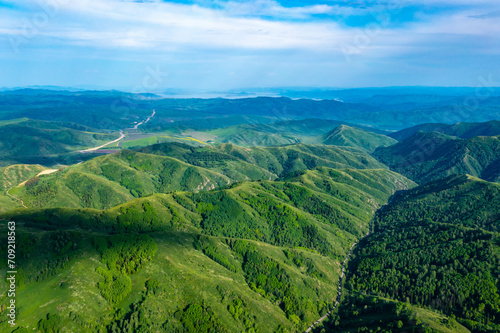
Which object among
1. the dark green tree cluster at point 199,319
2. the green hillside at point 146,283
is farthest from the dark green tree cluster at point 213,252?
the dark green tree cluster at point 199,319

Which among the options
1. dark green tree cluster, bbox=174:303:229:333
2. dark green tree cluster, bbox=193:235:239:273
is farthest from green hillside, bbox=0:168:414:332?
dark green tree cluster, bbox=193:235:239:273

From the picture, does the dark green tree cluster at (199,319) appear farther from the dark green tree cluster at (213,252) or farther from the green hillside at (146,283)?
the dark green tree cluster at (213,252)

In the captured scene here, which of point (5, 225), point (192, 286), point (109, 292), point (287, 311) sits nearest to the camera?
point (109, 292)

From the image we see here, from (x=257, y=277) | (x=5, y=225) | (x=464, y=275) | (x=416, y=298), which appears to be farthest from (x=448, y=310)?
(x=5, y=225)

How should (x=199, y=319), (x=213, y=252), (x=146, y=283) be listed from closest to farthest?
(x=199, y=319) < (x=146, y=283) < (x=213, y=252)

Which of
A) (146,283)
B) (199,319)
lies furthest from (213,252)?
(199,319)

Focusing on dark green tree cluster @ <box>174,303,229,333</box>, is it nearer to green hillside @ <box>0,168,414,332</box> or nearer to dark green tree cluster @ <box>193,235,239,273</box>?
green hillside @ <box>0,168,414,332</box>

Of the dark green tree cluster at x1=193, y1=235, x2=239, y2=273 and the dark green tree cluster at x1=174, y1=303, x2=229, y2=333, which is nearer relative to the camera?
the dark green tree cluster at x1=174, y1=303, x2=229, y2=333

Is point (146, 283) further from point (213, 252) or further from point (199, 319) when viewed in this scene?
point (213, 252)

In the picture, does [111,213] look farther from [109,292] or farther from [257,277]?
[257,277]

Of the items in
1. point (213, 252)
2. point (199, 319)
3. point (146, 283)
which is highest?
point (146, 283)

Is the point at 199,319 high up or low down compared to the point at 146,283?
down
